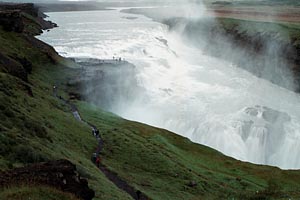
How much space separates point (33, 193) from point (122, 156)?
23.0 m

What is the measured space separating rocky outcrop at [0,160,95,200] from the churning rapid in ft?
127

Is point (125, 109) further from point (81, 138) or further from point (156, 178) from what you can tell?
point (156, 178)

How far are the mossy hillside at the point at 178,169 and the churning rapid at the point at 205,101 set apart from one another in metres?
9.32

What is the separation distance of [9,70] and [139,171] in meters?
25.3

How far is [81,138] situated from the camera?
39.2m

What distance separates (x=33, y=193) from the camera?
14992mm

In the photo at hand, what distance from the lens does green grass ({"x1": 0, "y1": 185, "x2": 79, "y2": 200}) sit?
14355mm

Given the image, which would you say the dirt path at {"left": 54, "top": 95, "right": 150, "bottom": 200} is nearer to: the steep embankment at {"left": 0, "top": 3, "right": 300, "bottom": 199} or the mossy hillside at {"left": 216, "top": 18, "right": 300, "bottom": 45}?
the steep embankment at {"left": 0, "top": 3, "right": 300, "bottom": 199}

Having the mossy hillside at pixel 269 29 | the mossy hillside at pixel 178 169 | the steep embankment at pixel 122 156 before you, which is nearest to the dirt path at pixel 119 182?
the steep embankment at pixel 122 156

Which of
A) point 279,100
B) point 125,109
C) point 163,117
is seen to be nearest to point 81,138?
point 163,117

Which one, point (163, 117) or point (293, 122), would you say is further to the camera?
point (163, 117)

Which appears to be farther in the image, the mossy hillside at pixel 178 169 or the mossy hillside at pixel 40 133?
the mossy hillside at pixel 178 169

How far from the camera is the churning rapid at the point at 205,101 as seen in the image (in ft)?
179

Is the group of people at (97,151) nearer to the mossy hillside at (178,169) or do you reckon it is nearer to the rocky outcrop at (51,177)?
the mossy hillside at (178,169)
